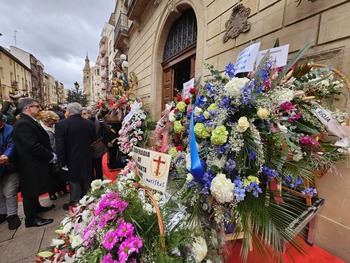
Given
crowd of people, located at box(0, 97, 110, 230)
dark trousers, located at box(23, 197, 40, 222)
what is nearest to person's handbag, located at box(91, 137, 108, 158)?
crowd of people, located at box(0, 97, 110, 230)

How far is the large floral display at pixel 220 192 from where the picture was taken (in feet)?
2.80

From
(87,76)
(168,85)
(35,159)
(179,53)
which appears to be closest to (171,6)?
(179,53)

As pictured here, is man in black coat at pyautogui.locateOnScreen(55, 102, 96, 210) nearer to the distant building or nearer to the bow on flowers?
the bow on flowers

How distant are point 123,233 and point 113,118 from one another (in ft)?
13.5

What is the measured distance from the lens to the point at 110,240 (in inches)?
31.8

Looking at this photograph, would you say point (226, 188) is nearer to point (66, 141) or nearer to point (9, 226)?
point (66, 141)

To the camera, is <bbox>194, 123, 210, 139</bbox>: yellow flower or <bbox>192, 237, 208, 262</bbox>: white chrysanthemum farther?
<bbox>194, 123, 210, 139</bbox>: yellow flower

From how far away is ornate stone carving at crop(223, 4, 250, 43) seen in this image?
2.53m

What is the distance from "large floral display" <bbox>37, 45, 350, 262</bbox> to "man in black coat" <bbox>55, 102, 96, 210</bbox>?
1832mm

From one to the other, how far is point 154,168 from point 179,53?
4.53 m

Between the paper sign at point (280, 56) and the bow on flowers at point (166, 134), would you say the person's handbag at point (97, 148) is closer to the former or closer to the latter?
the bow on flowers at point (166, 134)

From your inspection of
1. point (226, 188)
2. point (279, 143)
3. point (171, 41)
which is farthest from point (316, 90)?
point (171, 41)

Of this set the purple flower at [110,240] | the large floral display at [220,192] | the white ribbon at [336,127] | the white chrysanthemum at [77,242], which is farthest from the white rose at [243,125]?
the white chrysanthemum at [77,242]

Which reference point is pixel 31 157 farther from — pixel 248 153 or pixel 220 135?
pixel 248 153
